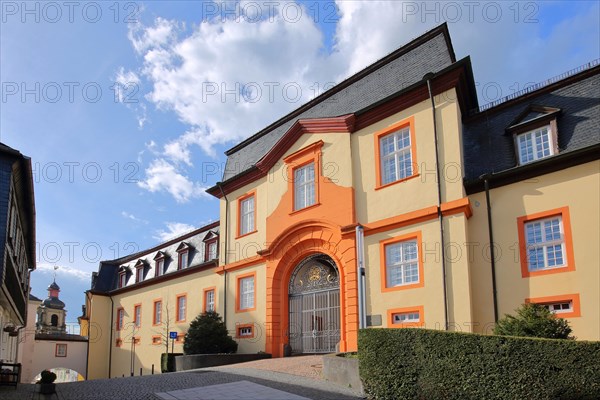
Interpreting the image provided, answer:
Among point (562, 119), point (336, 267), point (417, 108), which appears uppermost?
point (417, 108)

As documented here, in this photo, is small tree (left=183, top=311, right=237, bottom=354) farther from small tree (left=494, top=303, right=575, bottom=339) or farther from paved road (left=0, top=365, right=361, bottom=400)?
small tree (left=494, top=303, right=575, bottom=339)

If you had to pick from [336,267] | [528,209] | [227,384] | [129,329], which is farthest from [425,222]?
[129,329]

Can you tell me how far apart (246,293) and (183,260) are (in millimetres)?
9739

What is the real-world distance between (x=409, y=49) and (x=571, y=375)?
517 inches

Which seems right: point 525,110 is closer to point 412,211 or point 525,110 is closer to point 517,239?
point 517,239

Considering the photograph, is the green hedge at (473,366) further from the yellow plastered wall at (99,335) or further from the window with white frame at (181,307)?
the yellow plastered wall at (99,335)

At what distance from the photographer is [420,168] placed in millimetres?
16719

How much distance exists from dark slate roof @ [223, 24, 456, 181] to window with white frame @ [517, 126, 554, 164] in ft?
11.5

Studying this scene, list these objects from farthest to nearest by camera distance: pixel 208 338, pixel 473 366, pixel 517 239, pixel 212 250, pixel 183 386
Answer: pixel 212 250 < pixel 208 338 < pixel 517 239 < pixel 183 386 < pixel 473 366

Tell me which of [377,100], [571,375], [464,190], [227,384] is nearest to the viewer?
[571,375]

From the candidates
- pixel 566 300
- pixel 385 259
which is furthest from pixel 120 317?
pixel 566 300

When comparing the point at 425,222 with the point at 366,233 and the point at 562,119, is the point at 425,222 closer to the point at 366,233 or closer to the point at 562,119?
the point at 366,233

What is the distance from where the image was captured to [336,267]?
1941 centimetres

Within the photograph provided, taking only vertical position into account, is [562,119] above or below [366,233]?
above
